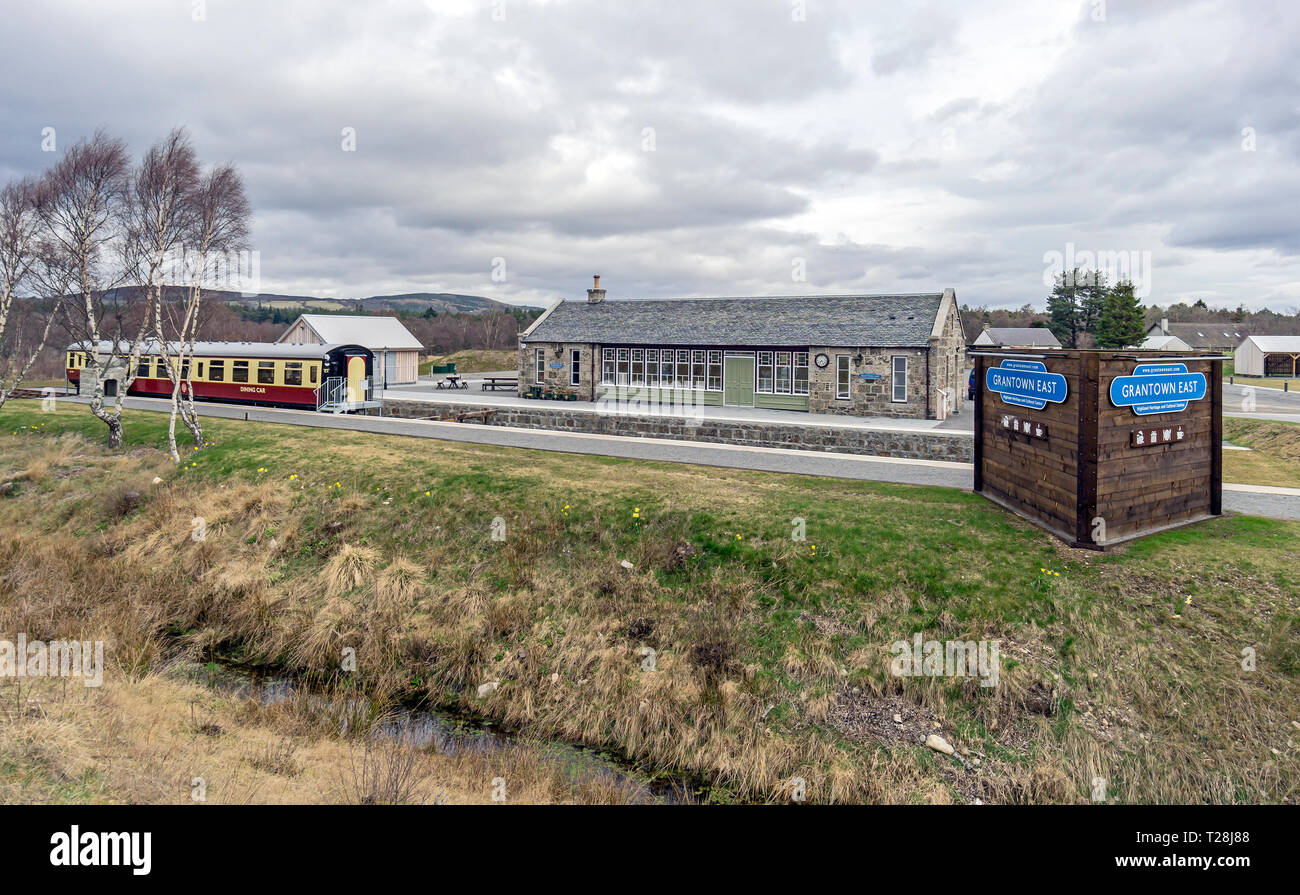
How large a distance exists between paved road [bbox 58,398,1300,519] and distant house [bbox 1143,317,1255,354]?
68.0 metres

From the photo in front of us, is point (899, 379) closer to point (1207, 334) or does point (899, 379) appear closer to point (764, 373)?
point (764, 373)

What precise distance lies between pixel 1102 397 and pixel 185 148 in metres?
21.7

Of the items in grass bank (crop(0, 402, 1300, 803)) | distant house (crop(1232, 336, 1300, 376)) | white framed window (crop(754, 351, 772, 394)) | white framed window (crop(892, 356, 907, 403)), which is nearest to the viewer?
grass bank (crop(0, 402, 1300, 803))

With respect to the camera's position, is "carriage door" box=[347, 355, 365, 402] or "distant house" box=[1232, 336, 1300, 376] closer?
"carriage door" box=[347, 355, 365, 402]

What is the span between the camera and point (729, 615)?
35.7 feet

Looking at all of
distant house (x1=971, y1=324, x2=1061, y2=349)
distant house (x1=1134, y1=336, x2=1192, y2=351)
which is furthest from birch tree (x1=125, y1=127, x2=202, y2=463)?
distant house (x1=1134, y1=336, x2=1192, y2=351)

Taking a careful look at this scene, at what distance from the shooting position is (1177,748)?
7773 mm

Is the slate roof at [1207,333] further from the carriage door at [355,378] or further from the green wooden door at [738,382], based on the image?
the carriage door at [355,378]

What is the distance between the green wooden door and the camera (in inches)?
1179

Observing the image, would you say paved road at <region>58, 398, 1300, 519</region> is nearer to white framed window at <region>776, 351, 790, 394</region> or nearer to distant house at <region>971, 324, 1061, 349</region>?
white framed window at <region>776, 351, 790, 394</region>

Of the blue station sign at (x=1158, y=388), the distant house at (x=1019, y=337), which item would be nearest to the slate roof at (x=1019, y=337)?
the distant house at (x=1019, y=337)

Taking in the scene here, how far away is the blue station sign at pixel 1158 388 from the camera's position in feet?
34.1
